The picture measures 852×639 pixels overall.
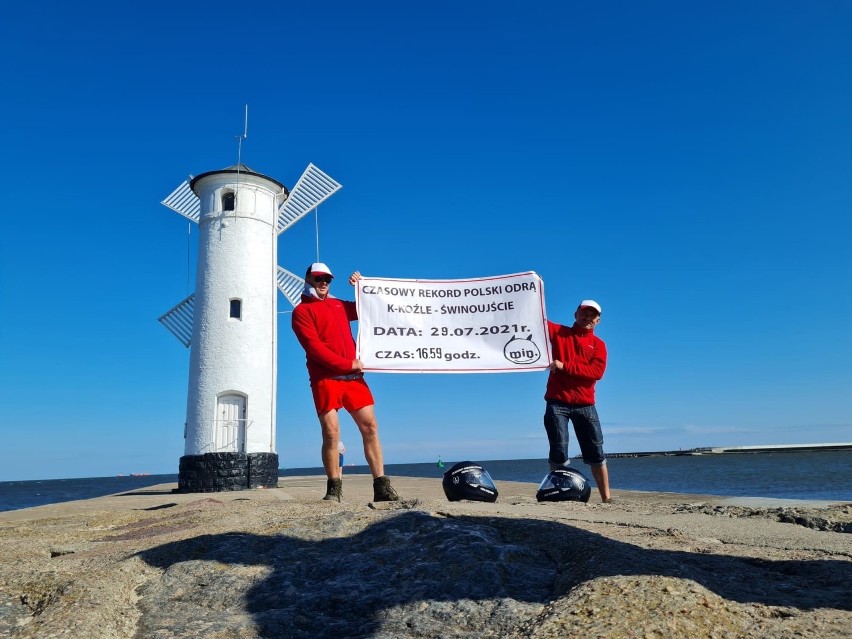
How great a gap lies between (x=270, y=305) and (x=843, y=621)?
1365 centimetres

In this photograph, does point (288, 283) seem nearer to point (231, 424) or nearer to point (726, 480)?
point (231, 424)

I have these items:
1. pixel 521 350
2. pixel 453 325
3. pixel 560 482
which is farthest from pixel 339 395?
pixel 560 482

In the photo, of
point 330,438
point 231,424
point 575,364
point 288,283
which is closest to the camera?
point 330,438

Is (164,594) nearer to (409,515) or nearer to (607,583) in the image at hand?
(409,515)

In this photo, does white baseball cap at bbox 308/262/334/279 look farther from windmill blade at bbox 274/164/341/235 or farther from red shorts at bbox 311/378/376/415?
windmill blade at bbox 274/164/341/235

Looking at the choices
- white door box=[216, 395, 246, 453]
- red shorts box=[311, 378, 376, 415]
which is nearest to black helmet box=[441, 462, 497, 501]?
red shorts box=[311, 378, 376, 415]

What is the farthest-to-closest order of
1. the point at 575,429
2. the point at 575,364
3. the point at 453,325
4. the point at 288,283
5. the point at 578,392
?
the point at 288,283
the point at 575,429
the point at 578,392
the point at 575,364
the point at 453,325

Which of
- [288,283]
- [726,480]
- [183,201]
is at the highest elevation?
[183,201]

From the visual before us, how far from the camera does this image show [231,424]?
1368 centimetres

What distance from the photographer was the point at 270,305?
14.7m

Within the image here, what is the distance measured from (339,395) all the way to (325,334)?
1.78 feet

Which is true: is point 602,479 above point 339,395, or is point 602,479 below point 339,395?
below

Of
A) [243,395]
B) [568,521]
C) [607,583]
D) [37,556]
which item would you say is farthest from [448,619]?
[243,395]

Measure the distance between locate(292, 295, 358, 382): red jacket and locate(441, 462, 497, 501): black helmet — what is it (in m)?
1.36
